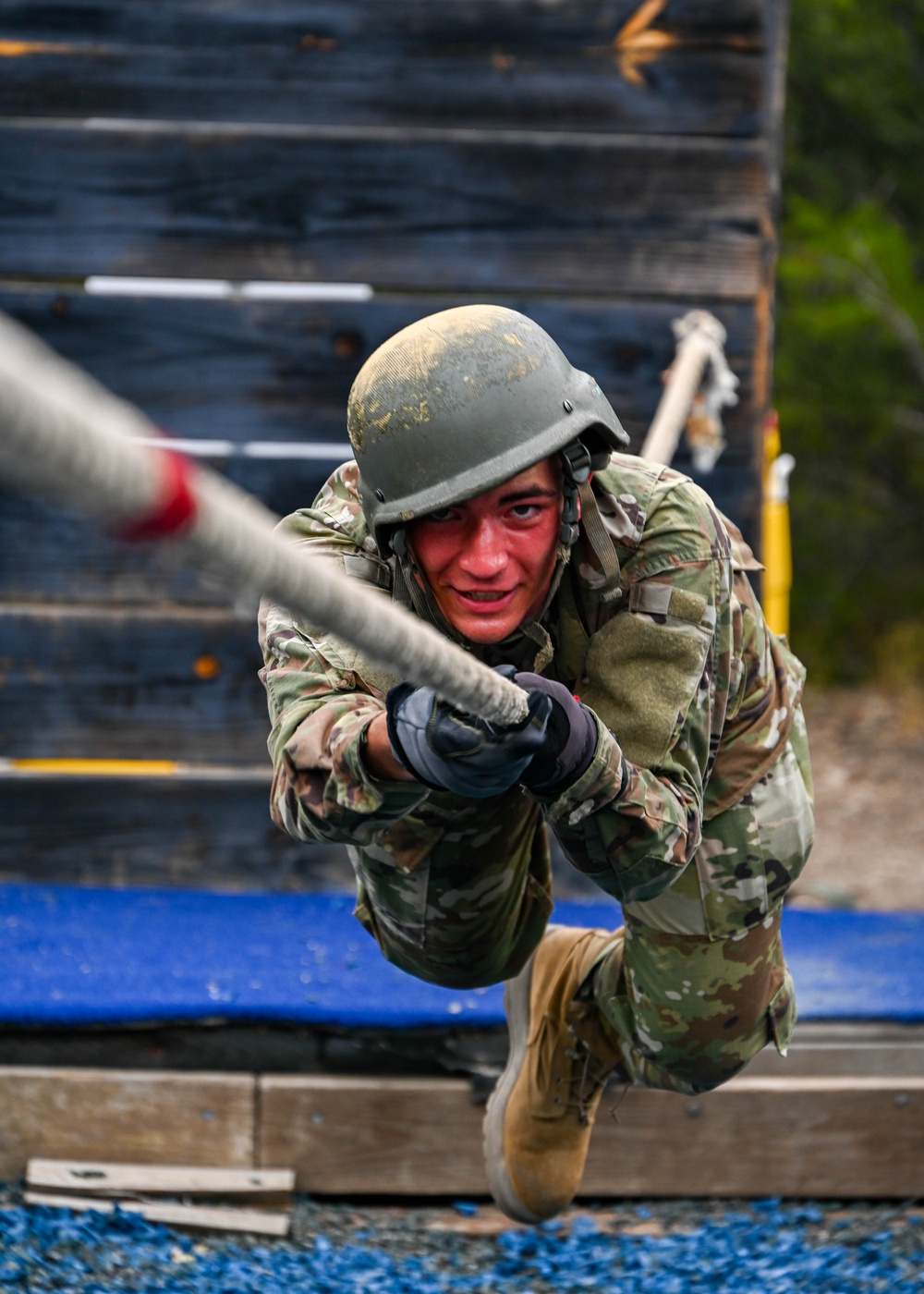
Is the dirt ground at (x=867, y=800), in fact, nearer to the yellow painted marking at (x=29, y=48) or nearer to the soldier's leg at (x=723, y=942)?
the soldier's leg at (x=723, y=942)

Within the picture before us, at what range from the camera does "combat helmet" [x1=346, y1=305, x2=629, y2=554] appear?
2350 mm

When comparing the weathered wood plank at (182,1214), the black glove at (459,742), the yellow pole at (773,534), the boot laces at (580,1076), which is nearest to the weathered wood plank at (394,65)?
the yellow pole at (773,534)

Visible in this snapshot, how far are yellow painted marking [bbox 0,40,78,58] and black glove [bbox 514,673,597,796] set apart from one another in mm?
3657

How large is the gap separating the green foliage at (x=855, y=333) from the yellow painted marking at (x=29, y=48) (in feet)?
18.1

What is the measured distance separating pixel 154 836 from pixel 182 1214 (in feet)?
5.22

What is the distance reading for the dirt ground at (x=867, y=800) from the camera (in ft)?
25.3

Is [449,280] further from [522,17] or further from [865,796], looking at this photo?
[865,796]

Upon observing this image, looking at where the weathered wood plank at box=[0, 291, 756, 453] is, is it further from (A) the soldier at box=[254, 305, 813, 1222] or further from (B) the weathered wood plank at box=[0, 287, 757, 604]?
(A) the soldier at box=[254, 305, 813, 1222]

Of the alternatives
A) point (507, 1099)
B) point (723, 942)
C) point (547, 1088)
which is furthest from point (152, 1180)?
point (723, 942)

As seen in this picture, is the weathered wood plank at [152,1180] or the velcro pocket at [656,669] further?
the weathered wood plank at [152,1180]

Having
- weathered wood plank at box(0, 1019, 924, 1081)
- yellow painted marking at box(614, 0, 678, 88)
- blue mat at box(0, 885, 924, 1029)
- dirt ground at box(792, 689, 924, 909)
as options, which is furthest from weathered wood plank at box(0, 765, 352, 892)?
yellow painted marking at box(614, 0, 678, 88)

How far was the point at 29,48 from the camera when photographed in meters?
4.96

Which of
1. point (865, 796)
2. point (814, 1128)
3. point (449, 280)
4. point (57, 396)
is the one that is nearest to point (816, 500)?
point (865, 796)

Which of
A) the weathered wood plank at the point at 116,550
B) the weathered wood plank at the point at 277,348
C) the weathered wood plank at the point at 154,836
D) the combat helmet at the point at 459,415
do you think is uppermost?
the combat helmet at the point at 459,415
